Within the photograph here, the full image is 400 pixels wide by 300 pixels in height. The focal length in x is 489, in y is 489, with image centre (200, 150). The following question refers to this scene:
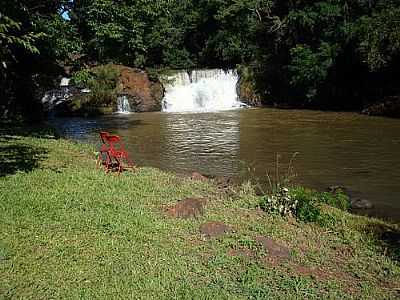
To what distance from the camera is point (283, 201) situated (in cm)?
684

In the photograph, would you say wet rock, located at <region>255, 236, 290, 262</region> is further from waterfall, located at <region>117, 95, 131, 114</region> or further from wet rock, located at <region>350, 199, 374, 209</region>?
waterfall, located at <region>117, 95, 131, 114</region>

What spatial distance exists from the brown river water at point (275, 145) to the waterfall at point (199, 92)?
220 inches

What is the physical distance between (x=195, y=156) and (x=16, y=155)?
553 cm

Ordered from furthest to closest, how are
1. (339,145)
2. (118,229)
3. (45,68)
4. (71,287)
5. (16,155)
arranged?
(45,68)
(339,145)
(16,155)
(118,229)
(71,287)

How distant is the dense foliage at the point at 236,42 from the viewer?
1451cm

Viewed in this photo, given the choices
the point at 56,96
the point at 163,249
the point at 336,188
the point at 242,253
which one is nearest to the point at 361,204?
the point at 336,188

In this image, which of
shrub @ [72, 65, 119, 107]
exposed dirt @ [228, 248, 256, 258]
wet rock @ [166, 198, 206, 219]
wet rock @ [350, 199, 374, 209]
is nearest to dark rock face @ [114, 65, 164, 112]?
shrub @ [72, 65, 119, 107]

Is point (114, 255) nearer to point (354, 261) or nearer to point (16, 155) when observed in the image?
point (354, 261)

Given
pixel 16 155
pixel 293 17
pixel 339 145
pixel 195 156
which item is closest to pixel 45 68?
pixel 195 156

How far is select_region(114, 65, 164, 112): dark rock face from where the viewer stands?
101ft

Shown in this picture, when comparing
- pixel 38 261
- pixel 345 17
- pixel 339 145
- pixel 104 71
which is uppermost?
pixel 345 17

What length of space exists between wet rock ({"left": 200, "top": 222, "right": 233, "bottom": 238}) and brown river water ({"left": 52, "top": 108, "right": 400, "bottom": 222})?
3.47 m

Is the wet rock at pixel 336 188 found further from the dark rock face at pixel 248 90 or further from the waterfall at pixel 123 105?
the dark rock face at pixel 248 90

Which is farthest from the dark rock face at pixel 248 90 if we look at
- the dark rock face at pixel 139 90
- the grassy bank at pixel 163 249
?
the grassy bank at pixel 163 249
